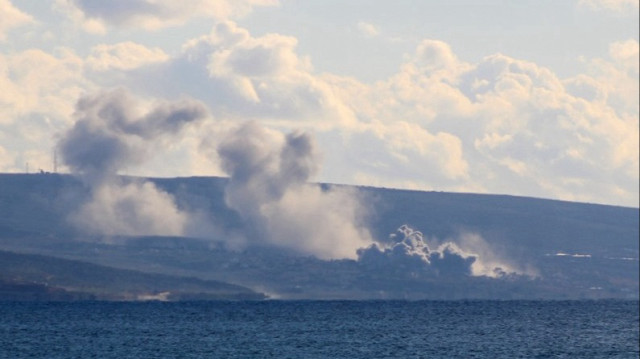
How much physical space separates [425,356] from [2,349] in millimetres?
70962

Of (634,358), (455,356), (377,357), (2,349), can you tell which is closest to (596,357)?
(634,358)

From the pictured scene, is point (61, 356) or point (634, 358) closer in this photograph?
point (61, 356)

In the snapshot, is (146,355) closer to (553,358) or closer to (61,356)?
(61,356)

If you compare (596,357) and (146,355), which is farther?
(596,357)

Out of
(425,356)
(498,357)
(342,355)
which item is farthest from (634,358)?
(342,355)

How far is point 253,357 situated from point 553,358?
50864 millimetres

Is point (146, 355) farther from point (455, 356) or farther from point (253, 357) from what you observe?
point (455, 356)

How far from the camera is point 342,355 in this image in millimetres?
193750

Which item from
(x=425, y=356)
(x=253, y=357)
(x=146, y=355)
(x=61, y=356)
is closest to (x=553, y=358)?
(x=425, y=356)

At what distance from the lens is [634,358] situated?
655 ft

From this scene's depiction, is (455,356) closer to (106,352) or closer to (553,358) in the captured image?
(553,358)

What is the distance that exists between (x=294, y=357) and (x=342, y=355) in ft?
31.7

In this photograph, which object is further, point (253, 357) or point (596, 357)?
point (596, 357)

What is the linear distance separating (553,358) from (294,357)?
4405 cm
